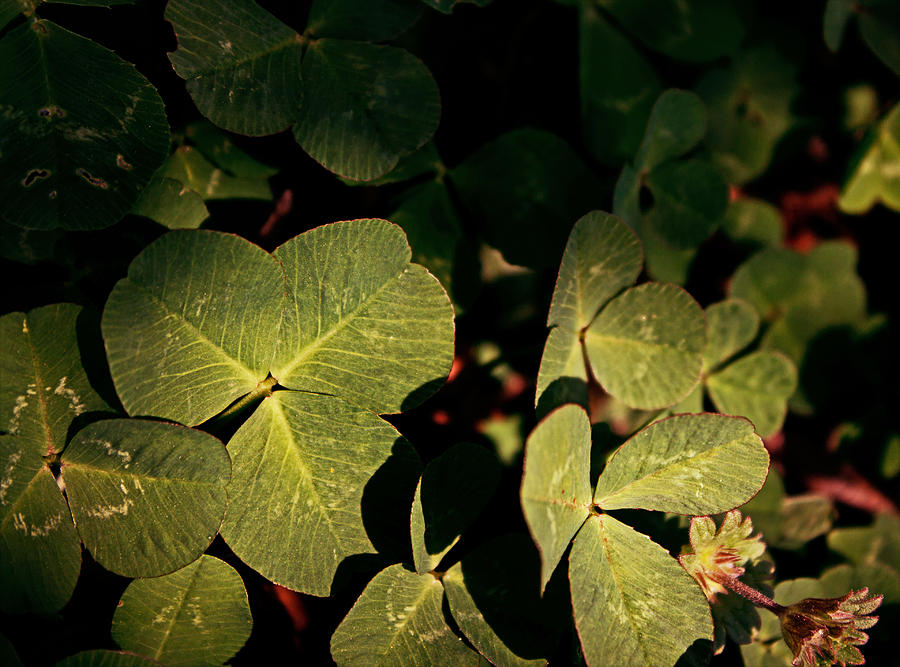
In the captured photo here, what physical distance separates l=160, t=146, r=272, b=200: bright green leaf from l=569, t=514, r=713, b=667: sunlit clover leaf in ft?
3.71

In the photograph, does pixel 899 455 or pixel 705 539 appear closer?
pixel 705 539

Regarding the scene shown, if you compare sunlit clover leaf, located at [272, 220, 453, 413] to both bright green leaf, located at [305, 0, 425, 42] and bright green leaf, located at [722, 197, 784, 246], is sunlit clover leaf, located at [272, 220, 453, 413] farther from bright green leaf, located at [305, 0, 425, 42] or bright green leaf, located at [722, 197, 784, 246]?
bright green leaf, located at [722, 197, 784, 246]

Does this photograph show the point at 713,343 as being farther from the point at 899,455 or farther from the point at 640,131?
the point at 899,455

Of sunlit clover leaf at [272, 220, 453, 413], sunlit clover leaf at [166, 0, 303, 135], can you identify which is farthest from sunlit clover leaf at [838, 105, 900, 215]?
sunlit clover leaf at [166, 0, 303, 135]

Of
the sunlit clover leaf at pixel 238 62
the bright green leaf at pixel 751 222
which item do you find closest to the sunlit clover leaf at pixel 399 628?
the sunlit clover leaf at pixel 238 62

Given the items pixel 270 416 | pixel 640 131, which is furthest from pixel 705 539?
pixel 640 131

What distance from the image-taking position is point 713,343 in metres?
1.82

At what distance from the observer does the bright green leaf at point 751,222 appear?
7.08 feet

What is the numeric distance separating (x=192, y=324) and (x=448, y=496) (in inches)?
24.0

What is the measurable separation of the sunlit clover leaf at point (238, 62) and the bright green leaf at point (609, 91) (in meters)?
0.87

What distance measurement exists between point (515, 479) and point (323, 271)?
2.95 feet

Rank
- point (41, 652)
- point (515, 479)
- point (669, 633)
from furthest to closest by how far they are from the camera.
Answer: point (515, 479)
point (41, 652)
point (669, 633)

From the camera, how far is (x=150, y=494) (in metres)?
1.13

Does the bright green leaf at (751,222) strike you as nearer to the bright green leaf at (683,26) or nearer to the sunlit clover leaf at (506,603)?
the bright green leaf at (683,26)
